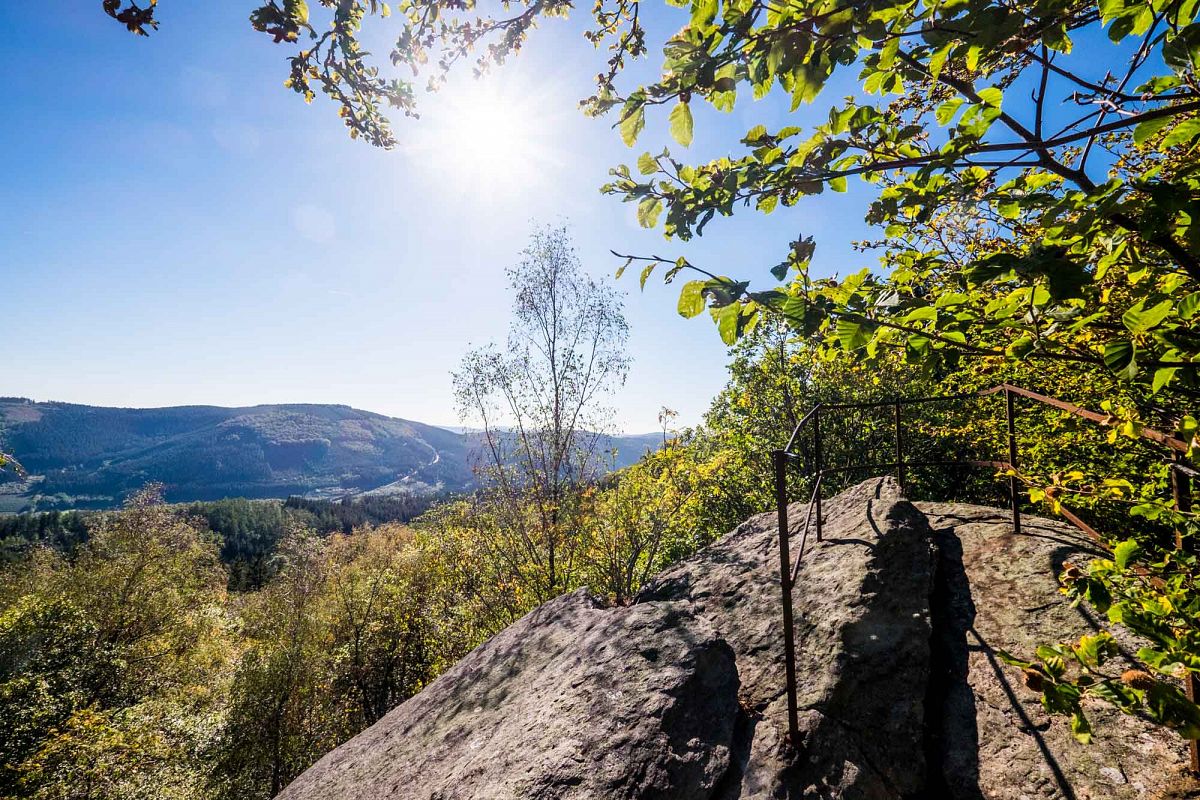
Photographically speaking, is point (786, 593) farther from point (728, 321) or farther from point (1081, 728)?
point (728, 321)

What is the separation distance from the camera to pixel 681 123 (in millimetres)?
2248

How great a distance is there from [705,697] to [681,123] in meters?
4.49

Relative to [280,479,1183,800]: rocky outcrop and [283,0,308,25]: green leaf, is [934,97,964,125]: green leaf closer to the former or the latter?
[283,0,308,25]: green leaf

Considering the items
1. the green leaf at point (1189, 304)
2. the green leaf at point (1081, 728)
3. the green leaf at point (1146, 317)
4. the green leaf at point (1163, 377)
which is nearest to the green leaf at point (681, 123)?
the green leaf at point (1146, 317)

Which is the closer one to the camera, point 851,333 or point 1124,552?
point 1124,552

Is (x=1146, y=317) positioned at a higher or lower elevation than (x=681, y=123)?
lower

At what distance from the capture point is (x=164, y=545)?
92.3 feet

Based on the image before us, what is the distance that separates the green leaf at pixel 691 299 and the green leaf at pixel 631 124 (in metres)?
0.75

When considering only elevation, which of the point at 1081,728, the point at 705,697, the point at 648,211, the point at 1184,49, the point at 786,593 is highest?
the point at 1184,49

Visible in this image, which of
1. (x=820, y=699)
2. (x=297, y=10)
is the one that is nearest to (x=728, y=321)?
(x=297, y=10)

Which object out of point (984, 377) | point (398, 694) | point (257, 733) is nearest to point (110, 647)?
point (257, 733)

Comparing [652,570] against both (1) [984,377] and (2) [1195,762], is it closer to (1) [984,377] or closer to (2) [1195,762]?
(1) [984,377]

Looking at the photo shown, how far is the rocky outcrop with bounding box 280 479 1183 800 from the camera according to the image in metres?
3.35

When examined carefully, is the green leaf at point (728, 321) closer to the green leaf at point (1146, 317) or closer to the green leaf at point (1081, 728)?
the green leaf at point (1146, 317)
